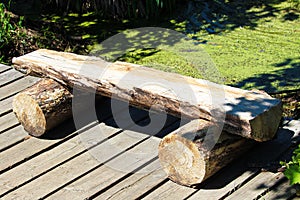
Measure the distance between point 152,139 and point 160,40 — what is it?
9.12 ft

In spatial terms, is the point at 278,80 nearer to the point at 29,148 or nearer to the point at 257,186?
the point at 257,186

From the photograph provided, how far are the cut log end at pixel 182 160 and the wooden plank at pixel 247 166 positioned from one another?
0.11 m

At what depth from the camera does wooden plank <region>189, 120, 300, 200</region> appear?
3764mm

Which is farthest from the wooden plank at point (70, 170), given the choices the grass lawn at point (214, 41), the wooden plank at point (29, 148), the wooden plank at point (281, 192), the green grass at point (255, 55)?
the green grass at point (255, 55)

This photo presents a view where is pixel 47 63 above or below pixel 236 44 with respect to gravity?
above

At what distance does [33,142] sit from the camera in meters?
4.46

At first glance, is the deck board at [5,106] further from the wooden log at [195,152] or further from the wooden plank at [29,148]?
the wooden log at [195,152]

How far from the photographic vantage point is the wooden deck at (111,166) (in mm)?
3803

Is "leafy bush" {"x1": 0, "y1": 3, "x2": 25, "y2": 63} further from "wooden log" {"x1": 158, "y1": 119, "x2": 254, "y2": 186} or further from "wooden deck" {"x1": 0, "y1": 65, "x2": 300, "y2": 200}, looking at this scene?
"wooden log" {"x1": 158, "y1": 119, "x2": 254, "y2": 186}

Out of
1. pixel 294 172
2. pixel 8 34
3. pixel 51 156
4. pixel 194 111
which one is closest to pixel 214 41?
pixel 8 34

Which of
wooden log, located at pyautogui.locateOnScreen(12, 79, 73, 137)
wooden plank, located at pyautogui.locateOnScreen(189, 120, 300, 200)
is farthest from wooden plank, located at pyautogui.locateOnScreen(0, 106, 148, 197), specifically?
wooden plank, located at pyautogui.locateOnScreen(189, 120, 300, 200)

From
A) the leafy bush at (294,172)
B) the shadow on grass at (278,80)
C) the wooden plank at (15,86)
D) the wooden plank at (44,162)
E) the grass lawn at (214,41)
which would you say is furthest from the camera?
the grass lawn at (214,41)

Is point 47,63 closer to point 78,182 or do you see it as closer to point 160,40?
point 78,182

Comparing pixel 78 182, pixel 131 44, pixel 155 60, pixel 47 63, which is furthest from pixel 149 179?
pixel 131 44
